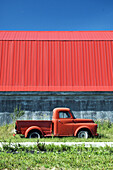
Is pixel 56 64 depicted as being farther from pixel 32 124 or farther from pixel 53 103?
pixel 32 124

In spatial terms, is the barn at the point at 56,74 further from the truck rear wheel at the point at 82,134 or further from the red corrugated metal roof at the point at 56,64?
the truck rear wheel at the point at 82,134

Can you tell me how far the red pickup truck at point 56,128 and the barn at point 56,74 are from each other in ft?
17.0

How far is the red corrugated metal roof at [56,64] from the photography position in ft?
56.1

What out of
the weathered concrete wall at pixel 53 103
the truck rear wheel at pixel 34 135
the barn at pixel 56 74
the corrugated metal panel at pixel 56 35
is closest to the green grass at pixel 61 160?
the truck rear wheel at pixel 34 135

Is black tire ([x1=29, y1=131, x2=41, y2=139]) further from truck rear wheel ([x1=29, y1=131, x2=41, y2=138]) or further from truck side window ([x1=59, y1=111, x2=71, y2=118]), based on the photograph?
truck side window ([x1=59, y1=111, x2=71, y2=118])

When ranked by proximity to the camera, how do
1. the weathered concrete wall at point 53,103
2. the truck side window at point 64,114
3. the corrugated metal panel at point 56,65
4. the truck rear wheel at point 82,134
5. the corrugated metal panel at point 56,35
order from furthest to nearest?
the corrugated metal panel at point 56,35 → the corrugated metal panel at point 56,65 → the weathered concrete wall at point 53,103 → the truck side window at point 64,114 → the truck rear wheel at point 82,134

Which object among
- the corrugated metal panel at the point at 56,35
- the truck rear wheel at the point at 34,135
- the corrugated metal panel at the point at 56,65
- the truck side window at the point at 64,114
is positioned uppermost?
the corrugated metal panel at the point at 56,35

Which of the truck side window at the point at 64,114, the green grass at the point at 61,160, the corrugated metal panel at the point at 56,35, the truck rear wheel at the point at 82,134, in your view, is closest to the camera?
the green grass at the point at 61,160

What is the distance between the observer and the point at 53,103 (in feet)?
53.9

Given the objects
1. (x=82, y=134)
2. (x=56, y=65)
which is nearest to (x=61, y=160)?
(x=82, y=134)

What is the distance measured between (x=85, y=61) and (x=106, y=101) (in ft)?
15.0

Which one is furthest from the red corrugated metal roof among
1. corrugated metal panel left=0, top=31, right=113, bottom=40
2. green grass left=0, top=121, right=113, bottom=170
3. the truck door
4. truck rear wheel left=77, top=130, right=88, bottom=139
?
green grass left=0, top=121, right=113, bottom=170

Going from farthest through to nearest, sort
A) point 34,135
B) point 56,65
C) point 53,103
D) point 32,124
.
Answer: point 56,65, point 53,103, point 34,135, point 32,124

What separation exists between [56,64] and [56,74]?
3.83 ft
